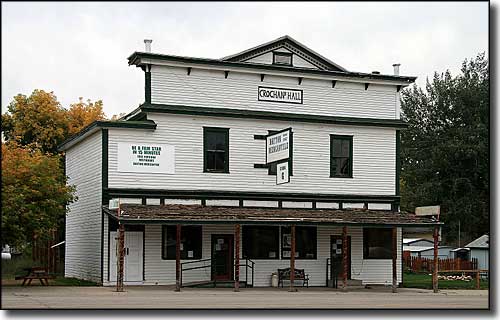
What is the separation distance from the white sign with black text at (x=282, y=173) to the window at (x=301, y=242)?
2311 mm

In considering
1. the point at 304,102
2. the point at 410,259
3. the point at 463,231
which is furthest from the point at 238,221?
the point at 463,231

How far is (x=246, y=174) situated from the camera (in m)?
32.2

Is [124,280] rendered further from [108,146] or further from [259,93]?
[259,93]

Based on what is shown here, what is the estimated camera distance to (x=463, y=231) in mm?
59406

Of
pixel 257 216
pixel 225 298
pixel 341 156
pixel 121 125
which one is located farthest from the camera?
pixel 341 156

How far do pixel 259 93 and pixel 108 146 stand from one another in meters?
6.06

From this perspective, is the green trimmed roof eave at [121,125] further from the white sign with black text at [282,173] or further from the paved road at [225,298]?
the paved road at [225,298]

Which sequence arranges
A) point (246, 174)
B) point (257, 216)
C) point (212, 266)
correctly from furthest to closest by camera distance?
point (246, 174) → point (212, 266) → point (257, 216)

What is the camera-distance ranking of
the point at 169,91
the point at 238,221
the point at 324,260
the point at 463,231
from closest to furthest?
the point at 238,221 < the point at 169,91 < the point at 324,260 < the point at 463,231

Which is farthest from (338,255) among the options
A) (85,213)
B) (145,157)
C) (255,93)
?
(85,213)

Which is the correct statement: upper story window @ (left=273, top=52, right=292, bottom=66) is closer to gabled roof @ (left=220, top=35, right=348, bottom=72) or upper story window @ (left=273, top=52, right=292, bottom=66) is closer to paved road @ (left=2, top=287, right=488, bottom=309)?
gabled roof @ (left=220, top=35, right=348, bottom=72)

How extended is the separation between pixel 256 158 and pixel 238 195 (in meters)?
1.54

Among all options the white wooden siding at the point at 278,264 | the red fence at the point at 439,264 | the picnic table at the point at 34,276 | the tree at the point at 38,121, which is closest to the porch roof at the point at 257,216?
the white wooden siding at the point at 278,264

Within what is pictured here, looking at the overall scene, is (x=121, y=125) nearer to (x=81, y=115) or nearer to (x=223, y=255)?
(x=223, y=255)
